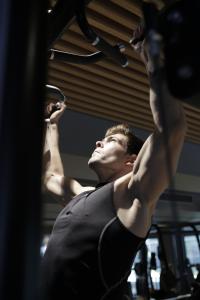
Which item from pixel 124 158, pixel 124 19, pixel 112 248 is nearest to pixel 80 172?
pixel 124 19

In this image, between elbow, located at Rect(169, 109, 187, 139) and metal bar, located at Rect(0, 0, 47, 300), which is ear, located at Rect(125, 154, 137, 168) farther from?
metal bar, located at Rect(0, 0, 47, 300)

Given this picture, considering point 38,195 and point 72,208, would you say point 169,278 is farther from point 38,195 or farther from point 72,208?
point 38,195

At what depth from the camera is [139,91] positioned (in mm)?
4215

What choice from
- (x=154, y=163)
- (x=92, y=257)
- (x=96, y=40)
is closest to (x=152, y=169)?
(x=154, y=163)

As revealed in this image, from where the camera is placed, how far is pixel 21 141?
0.55 m

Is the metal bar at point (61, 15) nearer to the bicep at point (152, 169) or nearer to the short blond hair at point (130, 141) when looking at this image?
the bicep at point (152, 169)

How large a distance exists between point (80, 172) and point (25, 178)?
537 cm

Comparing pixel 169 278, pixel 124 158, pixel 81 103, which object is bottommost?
pixel 169 278

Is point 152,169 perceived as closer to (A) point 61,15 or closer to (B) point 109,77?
(A) point 61,15

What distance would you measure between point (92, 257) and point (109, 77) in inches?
107

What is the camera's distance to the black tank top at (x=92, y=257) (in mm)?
1438

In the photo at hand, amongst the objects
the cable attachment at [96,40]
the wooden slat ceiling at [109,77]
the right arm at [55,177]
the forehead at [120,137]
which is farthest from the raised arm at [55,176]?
the cable attachment at [96,40]

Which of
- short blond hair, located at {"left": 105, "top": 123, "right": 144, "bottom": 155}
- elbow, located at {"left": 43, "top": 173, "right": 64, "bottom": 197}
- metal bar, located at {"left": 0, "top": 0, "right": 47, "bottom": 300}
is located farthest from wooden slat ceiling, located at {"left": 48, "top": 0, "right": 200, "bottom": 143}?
metal bar, located at {"left": 0, "top": 0, "right": 47, "bottom": 300}

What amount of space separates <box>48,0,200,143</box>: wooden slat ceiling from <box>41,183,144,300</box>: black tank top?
1.31 metres
